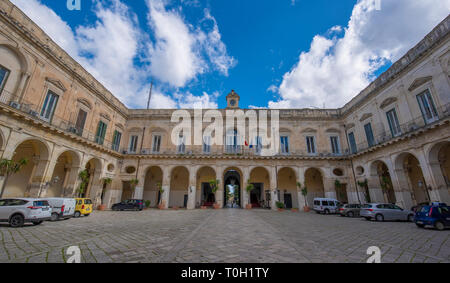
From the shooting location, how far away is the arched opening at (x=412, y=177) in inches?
563

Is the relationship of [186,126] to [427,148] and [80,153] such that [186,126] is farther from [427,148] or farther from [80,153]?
[427,148]

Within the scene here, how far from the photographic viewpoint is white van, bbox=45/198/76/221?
1048 cm

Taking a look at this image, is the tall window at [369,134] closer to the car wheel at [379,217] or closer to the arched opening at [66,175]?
the car wheel at [379,217]

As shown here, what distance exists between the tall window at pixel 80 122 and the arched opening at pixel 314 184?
23.4 meters

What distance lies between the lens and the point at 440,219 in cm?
829

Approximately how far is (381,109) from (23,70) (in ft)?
88.2

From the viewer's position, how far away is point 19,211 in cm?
783

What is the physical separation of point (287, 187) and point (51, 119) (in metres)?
23.1

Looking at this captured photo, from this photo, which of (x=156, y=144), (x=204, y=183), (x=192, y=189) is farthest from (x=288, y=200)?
(x=156, y=144)

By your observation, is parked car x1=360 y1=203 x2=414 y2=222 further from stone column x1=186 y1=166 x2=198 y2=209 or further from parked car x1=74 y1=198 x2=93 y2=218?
parked car x1=74 y1=198 x2=93 y2=218

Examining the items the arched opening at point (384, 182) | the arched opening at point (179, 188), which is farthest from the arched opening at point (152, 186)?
the arched opening at point (384, 182)

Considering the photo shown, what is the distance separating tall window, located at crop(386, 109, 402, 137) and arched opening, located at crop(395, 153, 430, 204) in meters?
1.90
